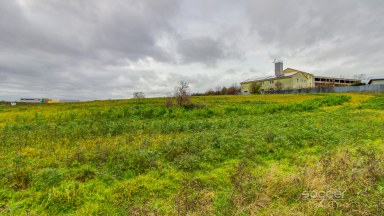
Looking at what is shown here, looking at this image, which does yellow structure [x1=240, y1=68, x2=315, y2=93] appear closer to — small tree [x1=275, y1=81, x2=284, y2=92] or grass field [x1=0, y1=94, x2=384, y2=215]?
small tree [x1=275, y1=81, x2=284, y2=92]

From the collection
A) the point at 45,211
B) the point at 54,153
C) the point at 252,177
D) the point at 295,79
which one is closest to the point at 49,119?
the point at 54,153

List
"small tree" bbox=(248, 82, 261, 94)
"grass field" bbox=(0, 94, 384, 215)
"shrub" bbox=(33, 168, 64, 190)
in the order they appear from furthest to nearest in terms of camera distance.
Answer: "small tree" bbox=(248, 82, 261, 94) → "shrub" bbox=(33, 168, 64, 190) → "grass field" bbox=(0, 94, 384, 215)

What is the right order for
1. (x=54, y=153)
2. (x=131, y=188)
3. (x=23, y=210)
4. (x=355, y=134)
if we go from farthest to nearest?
(x=355, y=134) < (x=54, y=153) < (x=131, y=188) < (x=23, y=210)

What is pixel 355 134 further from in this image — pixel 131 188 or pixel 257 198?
pixel 131 188

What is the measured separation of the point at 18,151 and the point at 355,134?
42.9ft

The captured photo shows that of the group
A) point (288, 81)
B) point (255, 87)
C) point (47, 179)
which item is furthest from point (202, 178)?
point (288, 81)

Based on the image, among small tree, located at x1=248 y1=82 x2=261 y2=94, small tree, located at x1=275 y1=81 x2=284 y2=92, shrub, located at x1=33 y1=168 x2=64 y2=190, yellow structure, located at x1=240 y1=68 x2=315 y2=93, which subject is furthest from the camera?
small tree, located at x1=248 y1=82 x2=261 y2=94

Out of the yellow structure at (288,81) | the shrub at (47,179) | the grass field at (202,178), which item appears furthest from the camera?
the yellow structure at (288,81)

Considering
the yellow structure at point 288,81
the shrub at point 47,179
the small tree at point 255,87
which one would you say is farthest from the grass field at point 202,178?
the yellow structure at point 288,81

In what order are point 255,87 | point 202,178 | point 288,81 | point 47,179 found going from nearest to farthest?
point 47,179 < point 202,178 < point 288,81 < point 255,87

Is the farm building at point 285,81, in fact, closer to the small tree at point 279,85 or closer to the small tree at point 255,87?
the small tree at point 279,85

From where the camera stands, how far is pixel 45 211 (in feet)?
12.4

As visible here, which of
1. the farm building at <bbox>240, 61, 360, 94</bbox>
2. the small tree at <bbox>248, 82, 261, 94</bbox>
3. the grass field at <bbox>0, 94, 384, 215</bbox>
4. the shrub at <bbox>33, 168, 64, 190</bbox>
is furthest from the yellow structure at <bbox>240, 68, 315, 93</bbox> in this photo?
the shrub at <bbox>33, 168, 64, 190</bbox>

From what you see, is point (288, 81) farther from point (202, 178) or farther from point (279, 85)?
point (202, 178)
